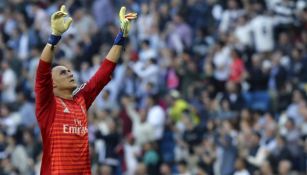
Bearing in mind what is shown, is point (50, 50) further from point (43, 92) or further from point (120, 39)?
point (120, 39)

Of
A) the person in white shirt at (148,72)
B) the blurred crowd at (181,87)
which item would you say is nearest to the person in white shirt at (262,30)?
the blurred crowd at (181,87)

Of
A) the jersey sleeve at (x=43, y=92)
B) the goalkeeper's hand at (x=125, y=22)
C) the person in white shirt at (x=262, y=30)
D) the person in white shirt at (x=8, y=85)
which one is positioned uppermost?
the person in white shirt at (x=262, y=30)

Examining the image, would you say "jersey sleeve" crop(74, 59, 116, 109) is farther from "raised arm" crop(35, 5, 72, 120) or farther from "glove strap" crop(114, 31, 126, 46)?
"raised arm" crop(35, 5, 72, 120)

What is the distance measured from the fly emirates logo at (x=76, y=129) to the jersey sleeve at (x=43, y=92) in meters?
0.18

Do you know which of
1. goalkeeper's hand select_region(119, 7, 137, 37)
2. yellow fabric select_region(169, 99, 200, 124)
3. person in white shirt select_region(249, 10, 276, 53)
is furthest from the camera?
person in white shirt select_region(249, 10, 276, 53)

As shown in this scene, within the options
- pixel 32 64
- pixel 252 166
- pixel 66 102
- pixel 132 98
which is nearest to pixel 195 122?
pixel 132 98

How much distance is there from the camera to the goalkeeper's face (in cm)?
892

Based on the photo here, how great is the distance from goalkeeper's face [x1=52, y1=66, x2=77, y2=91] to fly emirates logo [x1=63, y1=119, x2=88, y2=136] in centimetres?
31

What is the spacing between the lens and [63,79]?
8.93m

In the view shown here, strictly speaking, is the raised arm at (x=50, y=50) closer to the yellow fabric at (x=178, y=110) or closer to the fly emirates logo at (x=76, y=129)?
the fly emirates logo at (x=76, y=129)

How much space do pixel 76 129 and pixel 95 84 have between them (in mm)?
626

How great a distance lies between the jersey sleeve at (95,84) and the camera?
9250 mm

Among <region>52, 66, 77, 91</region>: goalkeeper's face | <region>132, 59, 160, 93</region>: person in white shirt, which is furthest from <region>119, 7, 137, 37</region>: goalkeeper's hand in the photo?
<region>132, 59, 160, 93</region>: person in white shirt

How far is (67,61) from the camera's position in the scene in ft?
69.5
